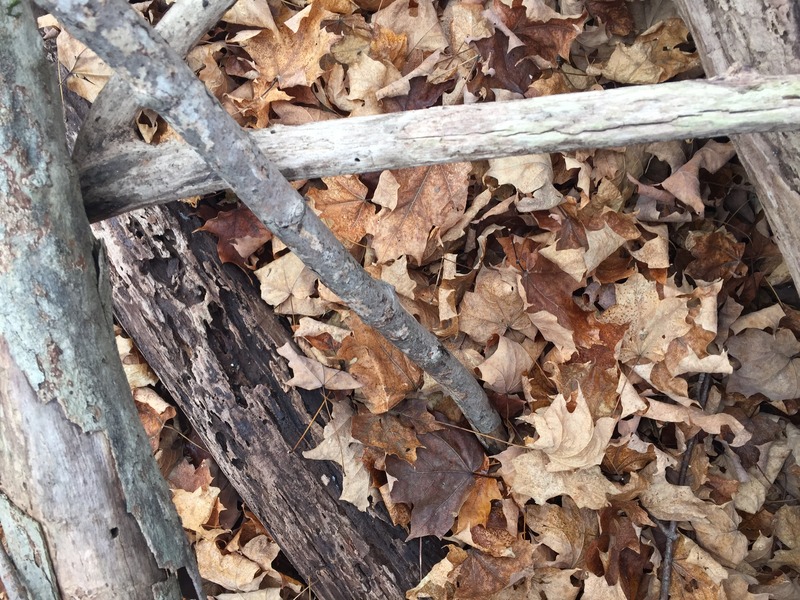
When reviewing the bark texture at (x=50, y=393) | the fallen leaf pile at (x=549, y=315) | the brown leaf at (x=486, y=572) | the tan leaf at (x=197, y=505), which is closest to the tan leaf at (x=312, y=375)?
the fallen leaf pile at (x=549, y=315)

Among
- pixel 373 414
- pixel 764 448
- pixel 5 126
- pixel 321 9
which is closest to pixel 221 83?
pixel 321 9

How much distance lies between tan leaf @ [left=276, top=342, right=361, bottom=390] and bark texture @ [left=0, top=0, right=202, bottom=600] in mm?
771

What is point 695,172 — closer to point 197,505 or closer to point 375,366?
point 375,366

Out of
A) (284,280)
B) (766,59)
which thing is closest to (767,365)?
(766,59)

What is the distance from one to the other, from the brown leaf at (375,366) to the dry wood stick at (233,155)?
0.29 meters

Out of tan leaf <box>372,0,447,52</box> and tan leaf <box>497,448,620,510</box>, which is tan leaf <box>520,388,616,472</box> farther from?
tan leaf <box>372,0,447,52</box>

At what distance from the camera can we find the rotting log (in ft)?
4.67

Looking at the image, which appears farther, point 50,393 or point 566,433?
point 566,433

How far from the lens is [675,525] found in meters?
1.85

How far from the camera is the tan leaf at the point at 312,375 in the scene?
6.11 ft

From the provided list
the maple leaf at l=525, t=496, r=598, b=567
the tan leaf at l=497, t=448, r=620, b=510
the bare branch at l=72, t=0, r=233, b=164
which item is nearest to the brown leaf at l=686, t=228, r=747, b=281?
the tan leaf at l=497, t=448, r=620, b=510

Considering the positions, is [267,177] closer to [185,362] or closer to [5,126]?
→ [5,126]

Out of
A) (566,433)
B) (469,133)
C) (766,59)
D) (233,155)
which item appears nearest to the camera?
(233,155)

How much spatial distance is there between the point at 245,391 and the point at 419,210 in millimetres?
794
